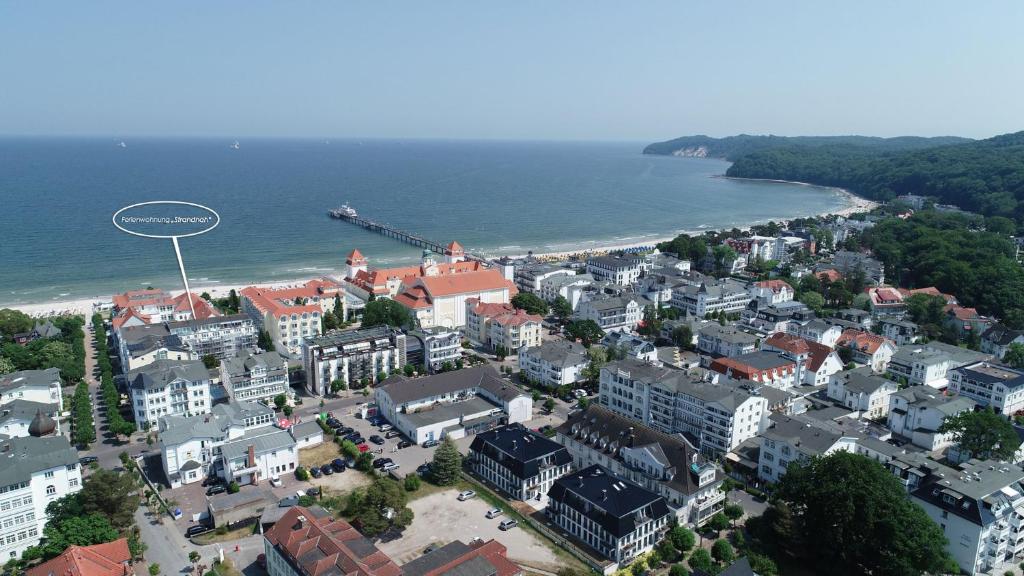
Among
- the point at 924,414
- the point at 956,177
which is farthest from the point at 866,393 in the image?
the point at 956,177

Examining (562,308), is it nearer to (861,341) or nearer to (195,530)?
(861,341)

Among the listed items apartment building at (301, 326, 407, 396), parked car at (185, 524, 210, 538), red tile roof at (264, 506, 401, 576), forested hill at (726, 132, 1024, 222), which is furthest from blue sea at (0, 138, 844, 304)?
red tile roof at (264, 506, 401, 576)

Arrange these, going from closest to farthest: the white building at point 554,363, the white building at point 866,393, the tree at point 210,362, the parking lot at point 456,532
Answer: the parking lot at point 456,532
the white building at point 866,393
the white building at point 554,363
the tree at point 210,362

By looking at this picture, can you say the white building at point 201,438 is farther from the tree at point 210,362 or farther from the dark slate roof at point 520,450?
the tree at point 210,362

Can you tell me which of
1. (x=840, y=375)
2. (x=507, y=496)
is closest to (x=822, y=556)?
(x=507, y=496)

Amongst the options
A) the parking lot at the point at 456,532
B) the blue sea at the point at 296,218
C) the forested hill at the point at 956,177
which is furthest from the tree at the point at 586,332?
the forested hill at the point at 956,177

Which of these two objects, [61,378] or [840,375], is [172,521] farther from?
[840,375]
